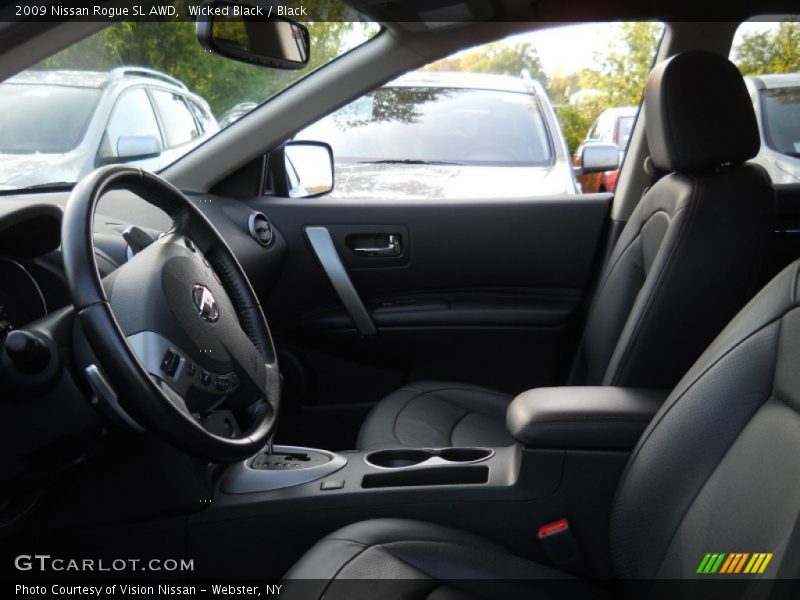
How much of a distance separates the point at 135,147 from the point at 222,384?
40.2 inches

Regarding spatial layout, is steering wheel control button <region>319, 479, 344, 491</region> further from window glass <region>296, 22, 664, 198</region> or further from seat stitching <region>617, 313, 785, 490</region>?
window glass <region>296, 22, 664, 198</region>

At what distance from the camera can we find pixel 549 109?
295 centimetres

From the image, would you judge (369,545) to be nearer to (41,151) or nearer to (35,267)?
(35,267)

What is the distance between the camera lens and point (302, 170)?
2590mm

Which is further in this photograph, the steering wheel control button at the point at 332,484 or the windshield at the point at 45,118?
the windshield at the point at 45,118

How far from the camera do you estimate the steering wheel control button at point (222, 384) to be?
4.18 ft

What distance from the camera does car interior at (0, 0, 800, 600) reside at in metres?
1.11

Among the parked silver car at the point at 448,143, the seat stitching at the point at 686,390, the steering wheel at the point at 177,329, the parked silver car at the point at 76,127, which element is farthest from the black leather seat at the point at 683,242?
the parked silver car at the point at 76,127

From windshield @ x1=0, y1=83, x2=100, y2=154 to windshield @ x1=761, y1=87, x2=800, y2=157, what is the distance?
6.34 feet

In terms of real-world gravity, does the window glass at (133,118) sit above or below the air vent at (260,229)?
above

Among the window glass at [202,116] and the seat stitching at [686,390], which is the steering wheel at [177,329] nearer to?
the seat stitching at [686,390]

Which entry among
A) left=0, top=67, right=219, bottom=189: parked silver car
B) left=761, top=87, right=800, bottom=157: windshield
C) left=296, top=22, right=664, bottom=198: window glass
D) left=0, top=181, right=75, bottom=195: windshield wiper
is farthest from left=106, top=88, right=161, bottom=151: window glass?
left=761, top=87, right=800, bottom=157: windshield

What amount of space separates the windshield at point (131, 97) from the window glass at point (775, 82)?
1.10 m

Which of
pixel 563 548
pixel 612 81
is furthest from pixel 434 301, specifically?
pixel 563 548
